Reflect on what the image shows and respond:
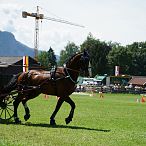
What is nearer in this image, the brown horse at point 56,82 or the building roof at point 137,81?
the brown horse at point 56,82

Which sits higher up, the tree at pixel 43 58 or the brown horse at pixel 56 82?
the tree at pixel 43 58

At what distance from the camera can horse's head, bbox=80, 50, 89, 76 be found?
52.2 feet

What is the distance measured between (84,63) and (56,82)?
1.36m

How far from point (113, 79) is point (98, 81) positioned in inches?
615

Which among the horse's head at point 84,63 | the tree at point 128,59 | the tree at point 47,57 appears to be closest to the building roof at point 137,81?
the tree at point 128,59

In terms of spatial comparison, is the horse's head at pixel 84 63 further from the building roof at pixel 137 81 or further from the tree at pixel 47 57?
the tree at pixel 47 57

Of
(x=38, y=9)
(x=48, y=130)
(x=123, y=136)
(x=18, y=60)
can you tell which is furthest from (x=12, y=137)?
(x=38, y=9)

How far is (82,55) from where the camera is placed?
52.5 ft

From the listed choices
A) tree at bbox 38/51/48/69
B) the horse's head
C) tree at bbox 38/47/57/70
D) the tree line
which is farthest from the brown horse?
tree at bbox 38/47/57/70

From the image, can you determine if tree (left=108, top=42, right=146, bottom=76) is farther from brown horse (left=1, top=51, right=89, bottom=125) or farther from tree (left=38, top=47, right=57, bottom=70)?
brown horse (left=1, top=51, right=89, bottom=125)

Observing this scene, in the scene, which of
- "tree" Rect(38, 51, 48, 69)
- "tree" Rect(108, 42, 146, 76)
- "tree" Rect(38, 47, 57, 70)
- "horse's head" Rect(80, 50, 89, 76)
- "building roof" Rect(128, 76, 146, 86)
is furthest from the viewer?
"tree" Rect(38, 47, 57, 70)

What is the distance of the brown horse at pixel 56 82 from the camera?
16.1 m

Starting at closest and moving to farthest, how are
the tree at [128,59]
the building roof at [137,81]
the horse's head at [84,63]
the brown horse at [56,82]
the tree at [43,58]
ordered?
the horse's head at [84,63] → the brown horse at [56,82] → the building roof at [137,81] → the tree at [128,59] → the tree at [43,58]

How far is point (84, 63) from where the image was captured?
1602 cm
